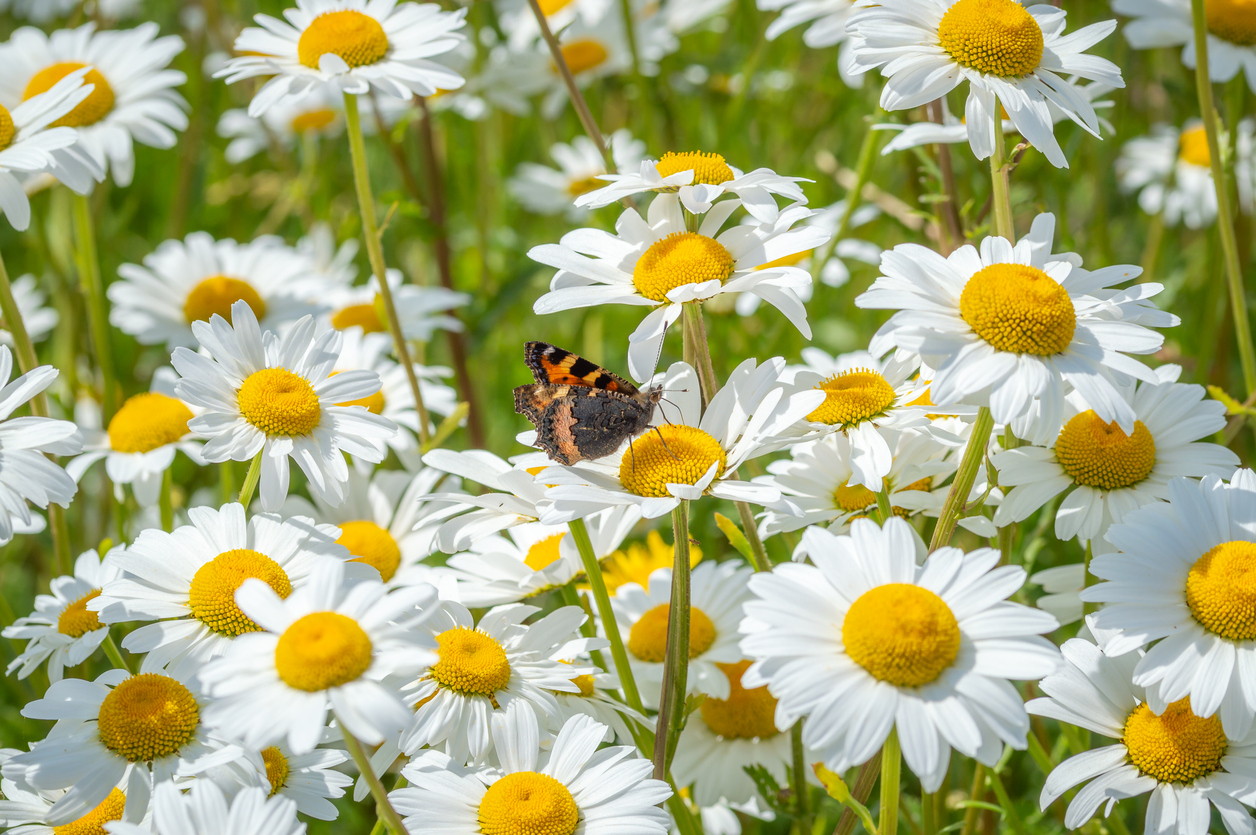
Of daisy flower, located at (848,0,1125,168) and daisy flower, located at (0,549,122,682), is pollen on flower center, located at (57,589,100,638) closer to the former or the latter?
daisy flower, located at (0,549,122,682)

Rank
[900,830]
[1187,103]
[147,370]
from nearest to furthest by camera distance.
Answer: [900,830], [1187,103], [147,370]

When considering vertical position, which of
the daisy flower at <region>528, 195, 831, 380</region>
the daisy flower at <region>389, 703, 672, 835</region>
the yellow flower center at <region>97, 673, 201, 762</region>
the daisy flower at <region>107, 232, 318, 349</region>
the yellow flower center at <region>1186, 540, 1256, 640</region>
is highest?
the daisy flower at <region>528, 195, 831, 380</region>

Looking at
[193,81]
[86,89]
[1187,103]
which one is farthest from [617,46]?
[86,89]

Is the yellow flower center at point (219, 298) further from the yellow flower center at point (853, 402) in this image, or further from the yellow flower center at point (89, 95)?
the yellow flower center at point (853, 402)

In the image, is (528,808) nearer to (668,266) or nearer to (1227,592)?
(668,266)

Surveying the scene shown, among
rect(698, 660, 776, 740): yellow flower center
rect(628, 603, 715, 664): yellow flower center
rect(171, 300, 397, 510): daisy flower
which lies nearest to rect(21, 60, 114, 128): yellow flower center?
rect(171, 300, 397, 510): daisy flower

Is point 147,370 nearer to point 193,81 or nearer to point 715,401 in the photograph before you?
point 193,81

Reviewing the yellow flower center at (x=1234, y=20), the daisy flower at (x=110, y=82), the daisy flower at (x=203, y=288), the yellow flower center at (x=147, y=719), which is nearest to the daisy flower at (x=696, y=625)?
the yellow flower center at (x=147, y=719)
